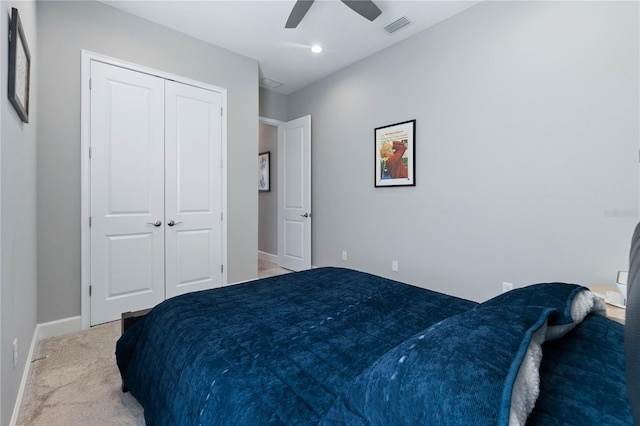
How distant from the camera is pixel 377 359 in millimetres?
967

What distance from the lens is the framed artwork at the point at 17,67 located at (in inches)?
57.5

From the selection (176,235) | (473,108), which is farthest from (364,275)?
(176,235)

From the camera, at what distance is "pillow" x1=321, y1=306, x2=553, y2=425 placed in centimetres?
51

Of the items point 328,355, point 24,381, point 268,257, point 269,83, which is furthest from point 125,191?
point 268,257

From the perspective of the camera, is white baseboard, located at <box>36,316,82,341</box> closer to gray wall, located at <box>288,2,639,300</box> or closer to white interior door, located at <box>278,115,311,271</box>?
white interior door, located at <box>278,115,311,271</box>

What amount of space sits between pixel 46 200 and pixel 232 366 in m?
2.55

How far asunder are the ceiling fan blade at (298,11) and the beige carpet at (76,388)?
9.83ft

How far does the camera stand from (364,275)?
2031mm

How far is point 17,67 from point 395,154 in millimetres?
3081

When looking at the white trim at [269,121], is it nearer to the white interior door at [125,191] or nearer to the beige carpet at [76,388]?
the white interior door at [125,191]

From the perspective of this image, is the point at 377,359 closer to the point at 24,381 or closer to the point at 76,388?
the point at 76,388

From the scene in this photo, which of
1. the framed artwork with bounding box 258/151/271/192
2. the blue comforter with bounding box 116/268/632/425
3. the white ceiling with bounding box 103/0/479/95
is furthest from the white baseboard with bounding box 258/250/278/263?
the blue comforter with bounding box 116/268/632/425

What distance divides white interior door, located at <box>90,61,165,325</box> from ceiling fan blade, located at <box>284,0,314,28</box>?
4.82 ft

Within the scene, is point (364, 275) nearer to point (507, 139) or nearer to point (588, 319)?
point (588, 319)
